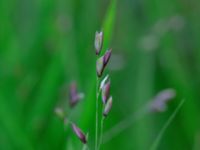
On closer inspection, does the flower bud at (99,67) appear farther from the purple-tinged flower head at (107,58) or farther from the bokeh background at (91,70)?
the bokeh background at (91,70)

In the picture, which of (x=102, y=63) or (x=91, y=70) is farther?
(x=91, y=70)

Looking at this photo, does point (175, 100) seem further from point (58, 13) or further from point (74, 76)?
point (58, 13)

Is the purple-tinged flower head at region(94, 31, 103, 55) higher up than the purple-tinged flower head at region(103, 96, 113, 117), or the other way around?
the purple-tinged flower head at region(94, 31, 103, 55)

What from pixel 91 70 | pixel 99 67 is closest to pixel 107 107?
pixel 99 67

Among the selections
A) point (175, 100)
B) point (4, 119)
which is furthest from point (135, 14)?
point (4, 119)

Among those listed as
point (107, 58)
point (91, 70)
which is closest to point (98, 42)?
point (107, 58)

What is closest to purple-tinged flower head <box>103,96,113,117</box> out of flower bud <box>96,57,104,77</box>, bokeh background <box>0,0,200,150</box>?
flower bud <box>96,57,104,77</box>

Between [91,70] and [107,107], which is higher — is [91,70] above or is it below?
below

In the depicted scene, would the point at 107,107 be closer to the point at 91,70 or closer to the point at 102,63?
the point at 102,63

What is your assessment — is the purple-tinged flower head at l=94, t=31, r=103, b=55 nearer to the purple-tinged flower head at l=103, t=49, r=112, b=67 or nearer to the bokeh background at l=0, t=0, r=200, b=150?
the purple-tinged flower head at l=103, t=49, r=112, b=67
